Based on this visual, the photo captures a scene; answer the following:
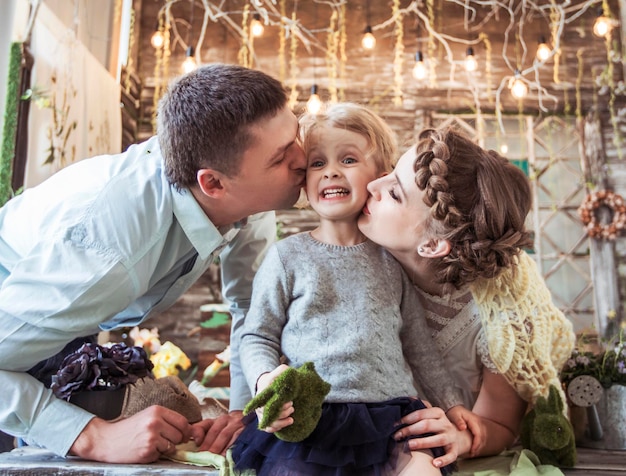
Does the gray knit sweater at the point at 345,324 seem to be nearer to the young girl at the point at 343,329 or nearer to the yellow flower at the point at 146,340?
the young girl at the point at 343,329

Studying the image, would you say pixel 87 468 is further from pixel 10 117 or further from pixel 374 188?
pixel 10 117

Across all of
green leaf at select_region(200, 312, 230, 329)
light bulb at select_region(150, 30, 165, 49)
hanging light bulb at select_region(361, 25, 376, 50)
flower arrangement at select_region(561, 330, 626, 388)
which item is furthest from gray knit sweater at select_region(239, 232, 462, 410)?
light bulb at select_region(150, 30, 165, 49)

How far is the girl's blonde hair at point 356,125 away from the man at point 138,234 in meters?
0.04

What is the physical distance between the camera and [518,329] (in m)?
1.39

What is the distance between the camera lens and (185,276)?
1.58 metres

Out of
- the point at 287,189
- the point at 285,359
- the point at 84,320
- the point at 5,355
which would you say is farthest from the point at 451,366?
the point at 5,355

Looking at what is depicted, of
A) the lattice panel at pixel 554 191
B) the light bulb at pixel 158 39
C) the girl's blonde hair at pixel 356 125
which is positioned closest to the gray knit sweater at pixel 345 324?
the girl's blonde hair at pixel 356 125

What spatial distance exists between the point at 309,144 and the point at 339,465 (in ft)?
2.36

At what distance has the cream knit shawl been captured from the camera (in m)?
1.38

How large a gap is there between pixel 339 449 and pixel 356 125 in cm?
72

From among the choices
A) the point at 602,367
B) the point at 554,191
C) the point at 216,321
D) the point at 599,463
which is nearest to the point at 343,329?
the point at 599,463

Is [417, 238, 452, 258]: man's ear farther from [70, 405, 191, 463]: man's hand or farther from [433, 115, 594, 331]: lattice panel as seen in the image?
[433, 115, 594, 331]: lattice panel

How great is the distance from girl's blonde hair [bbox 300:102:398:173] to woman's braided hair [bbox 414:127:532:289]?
0.13 meters

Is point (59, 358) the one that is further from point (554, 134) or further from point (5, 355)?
point (554, 134)
